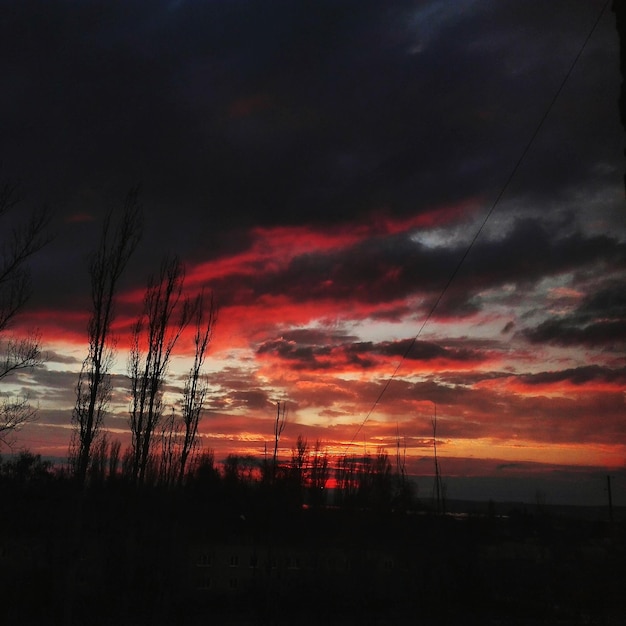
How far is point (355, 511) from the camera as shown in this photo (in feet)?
138

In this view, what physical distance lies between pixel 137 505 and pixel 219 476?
25.4m

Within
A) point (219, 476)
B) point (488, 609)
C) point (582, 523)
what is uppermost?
point (219, 476)

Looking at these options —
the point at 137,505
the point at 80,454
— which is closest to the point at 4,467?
the point at 137,505

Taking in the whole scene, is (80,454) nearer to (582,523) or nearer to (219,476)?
(219,476)

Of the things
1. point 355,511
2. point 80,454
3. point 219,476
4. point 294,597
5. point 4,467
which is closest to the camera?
point 80,454

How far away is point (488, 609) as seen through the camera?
105ft

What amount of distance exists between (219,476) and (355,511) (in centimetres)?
1249

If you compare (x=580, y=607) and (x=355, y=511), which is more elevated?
(x=355, y=511)

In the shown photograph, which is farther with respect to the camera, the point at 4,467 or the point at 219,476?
the point at 219,476

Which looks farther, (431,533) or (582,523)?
(582,523)

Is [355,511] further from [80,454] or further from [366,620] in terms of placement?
[80,454]

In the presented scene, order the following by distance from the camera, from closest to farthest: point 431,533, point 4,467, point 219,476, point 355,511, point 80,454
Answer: point 80,454, point 4,467, point 431,533, point 355,511, point 219,476

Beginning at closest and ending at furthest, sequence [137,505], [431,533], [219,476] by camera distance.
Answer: [137,505] < [431,533] < [219,476]

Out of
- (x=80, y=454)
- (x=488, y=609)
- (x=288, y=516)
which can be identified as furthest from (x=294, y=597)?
(x=80, y=454)
